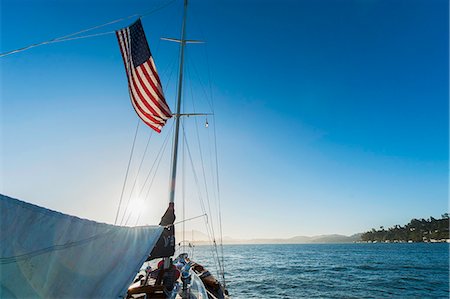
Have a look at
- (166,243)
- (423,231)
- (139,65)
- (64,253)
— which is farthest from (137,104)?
(423,231)

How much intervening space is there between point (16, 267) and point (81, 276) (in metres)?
0.78

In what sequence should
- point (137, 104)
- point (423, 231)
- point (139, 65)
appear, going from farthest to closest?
point (423, 231) < point (137, 104) < point (139, 65)

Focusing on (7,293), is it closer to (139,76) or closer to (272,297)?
(139,76)

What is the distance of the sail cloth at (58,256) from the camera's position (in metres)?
3.06

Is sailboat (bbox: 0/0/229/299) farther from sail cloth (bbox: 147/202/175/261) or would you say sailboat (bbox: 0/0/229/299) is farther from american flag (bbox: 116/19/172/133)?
american flag (bbox: 116/19/172/133)

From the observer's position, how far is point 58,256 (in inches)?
132

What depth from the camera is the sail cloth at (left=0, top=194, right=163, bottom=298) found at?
3064mm

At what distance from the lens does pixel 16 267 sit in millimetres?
3090

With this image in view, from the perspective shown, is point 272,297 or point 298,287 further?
point 298,287

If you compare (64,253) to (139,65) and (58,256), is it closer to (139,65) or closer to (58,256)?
(58,256)

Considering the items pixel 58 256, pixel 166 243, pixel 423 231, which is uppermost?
pixel 58 256

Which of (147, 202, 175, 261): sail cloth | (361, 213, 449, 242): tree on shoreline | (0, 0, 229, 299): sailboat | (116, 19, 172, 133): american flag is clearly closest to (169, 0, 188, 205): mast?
(147, 202, 175, 261): sail cloth

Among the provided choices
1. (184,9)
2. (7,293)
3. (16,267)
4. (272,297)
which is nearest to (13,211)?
(16,267)

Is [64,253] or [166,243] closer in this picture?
[64,253]
